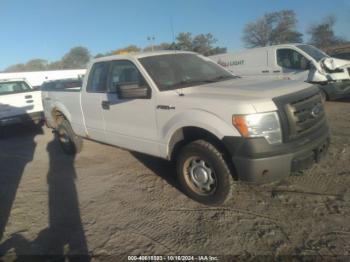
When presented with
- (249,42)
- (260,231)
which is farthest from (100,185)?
(249,42)

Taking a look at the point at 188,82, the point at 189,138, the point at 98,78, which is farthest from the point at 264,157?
the point at 98,78

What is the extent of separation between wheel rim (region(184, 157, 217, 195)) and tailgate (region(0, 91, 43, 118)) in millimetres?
7689

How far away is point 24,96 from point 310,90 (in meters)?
8.82

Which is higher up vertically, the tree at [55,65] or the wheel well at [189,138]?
the tree at [55,65]

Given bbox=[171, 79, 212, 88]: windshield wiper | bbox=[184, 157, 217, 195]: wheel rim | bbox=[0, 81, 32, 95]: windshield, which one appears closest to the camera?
bbox=[184, 157, 217, 195]: wheel rim

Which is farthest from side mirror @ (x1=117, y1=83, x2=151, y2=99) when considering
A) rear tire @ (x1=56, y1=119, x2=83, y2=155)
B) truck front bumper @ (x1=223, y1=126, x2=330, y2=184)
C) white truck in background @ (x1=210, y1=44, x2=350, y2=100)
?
white truck in background @ (x1=210, y1=44, x2=350, y2=100)

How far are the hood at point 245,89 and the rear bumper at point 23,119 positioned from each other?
7.45 m

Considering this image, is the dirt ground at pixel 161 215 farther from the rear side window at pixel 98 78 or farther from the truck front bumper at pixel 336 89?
the truck front bumper at pixel 336 89

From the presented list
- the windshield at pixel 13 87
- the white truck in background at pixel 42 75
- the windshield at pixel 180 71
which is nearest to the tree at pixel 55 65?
the white truck in background at pixel 42 75

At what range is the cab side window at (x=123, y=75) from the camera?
4660 millimetres

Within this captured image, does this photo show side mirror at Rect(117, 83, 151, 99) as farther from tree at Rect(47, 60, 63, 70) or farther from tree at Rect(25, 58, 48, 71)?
tree at Rect(25, 58, 48, 71)

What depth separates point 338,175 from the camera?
4.46 meters

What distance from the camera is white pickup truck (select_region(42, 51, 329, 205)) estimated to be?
3418mm

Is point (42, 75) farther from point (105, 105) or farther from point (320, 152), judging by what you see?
point (320, 152)
